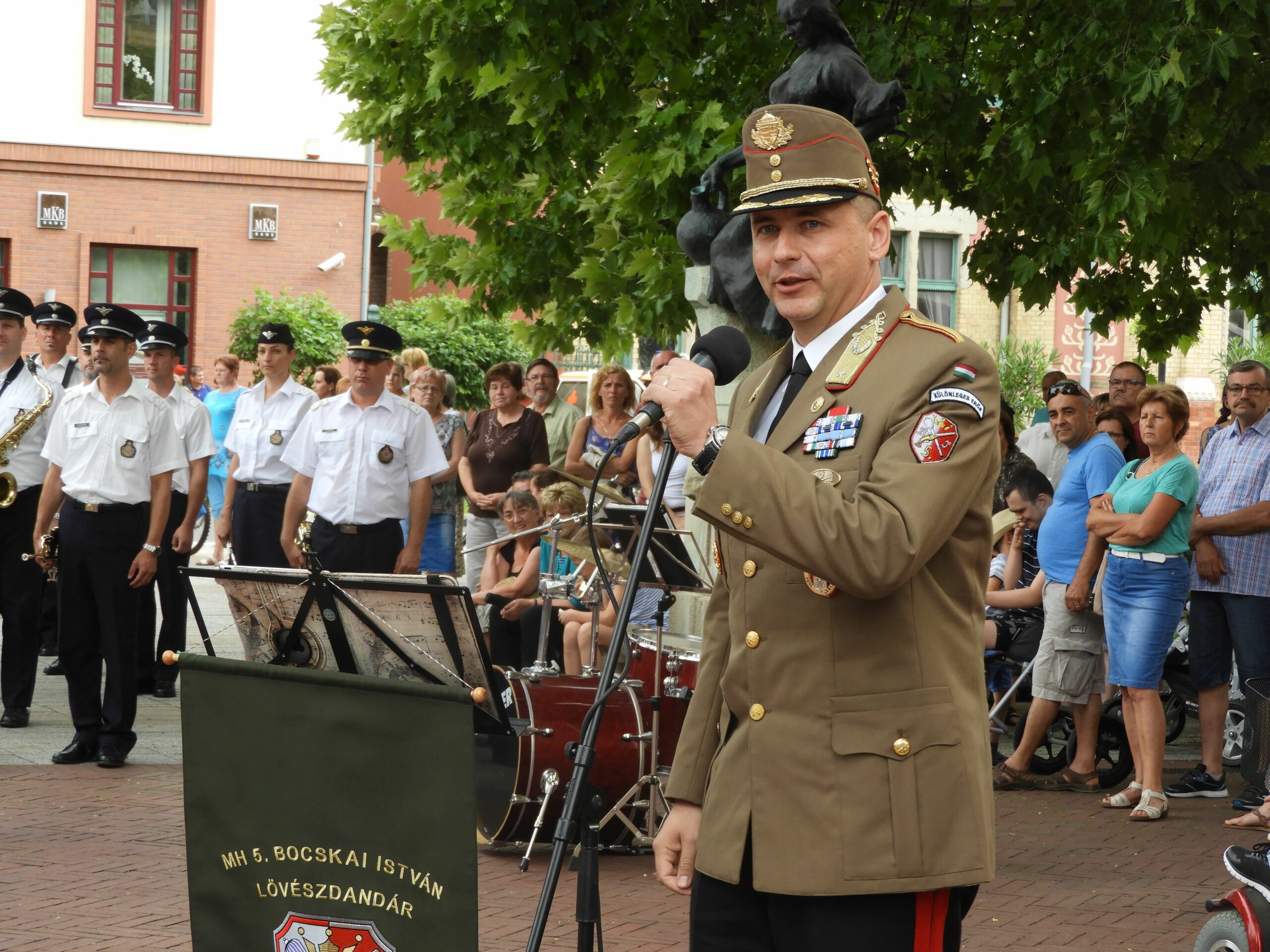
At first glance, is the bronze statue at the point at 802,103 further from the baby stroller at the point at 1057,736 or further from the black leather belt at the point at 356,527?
the baby stroller at the point at 1057,736

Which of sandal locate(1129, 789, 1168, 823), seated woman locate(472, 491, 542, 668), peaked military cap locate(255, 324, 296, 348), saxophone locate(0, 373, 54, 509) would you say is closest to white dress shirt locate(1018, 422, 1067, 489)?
sandal locate(1129, 789, 1168, 823)

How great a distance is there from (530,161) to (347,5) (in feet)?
8.08

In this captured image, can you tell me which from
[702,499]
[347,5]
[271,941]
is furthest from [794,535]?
[347,5]

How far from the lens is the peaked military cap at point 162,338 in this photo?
31.8ft

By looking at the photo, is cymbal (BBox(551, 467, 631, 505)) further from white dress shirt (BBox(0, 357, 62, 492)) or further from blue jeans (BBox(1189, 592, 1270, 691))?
white dress shirt (BBox(0, 357, 62, 492))

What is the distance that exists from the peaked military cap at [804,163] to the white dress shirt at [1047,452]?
786 cm

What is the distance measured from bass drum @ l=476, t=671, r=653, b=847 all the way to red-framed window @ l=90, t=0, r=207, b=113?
22.3 metres

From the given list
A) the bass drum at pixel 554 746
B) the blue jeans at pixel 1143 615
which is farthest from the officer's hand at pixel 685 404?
the blue jeans at pixel 1143 615

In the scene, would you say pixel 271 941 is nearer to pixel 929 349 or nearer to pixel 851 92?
pixel 929 349

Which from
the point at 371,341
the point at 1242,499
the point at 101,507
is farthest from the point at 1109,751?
the point at 101,507

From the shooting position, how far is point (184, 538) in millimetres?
9812

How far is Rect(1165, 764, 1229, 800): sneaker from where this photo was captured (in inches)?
323

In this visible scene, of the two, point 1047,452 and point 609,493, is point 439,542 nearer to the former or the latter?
point 1047,452

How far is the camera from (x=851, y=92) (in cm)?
732
